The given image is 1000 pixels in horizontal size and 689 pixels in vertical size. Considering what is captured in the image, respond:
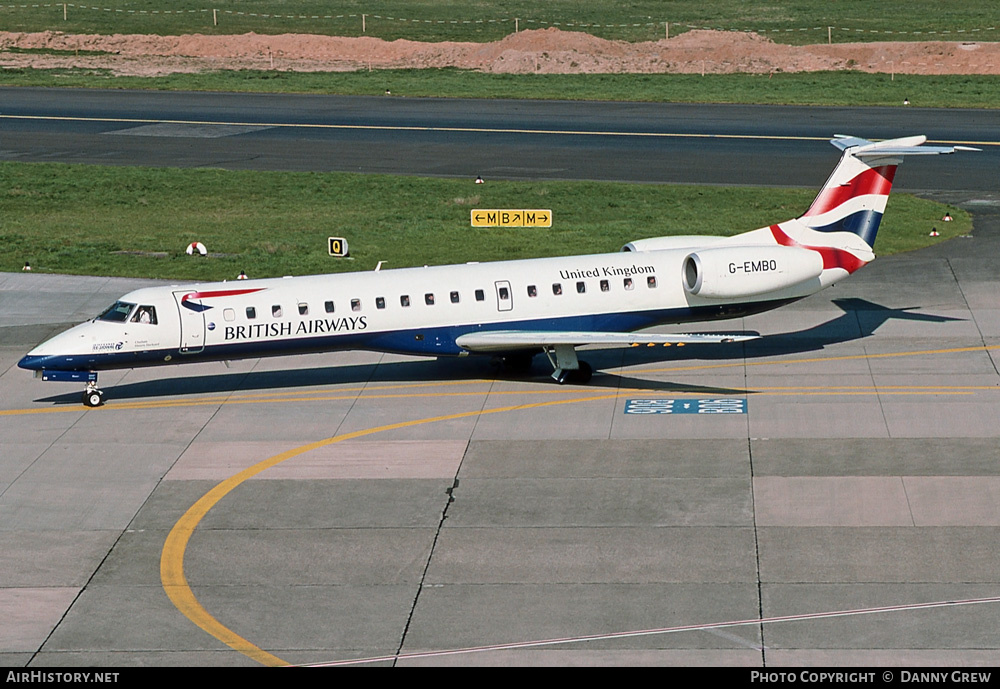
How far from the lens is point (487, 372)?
33.1m

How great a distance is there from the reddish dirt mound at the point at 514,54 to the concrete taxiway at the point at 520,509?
53.5 meters

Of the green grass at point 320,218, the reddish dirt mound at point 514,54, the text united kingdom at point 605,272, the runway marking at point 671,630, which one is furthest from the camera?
the reddish dirt mound at point 514,54

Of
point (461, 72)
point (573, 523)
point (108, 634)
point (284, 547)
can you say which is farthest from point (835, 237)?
point (461, 72)

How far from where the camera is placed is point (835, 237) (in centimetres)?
3366

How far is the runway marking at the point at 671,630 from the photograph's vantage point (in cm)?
1914

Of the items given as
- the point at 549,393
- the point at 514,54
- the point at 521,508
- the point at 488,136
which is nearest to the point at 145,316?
the point at 549,393

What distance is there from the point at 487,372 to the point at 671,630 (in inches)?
554

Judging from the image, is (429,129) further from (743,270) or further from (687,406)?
(687,406)

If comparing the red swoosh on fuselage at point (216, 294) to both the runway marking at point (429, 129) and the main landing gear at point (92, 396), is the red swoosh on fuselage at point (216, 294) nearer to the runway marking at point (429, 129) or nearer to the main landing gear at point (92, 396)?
the main landing gear at point (92, 396)

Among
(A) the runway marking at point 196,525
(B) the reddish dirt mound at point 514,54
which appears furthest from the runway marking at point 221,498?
(B) the reddish dirt mound at point 514,54

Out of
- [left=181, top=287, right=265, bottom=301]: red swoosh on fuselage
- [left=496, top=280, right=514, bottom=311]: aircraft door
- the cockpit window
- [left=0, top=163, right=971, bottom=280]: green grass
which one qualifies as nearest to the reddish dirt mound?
[left=0, top=163, right=971, bottom=280]: green grass

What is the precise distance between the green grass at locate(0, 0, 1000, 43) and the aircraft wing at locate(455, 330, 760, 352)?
72147 mm

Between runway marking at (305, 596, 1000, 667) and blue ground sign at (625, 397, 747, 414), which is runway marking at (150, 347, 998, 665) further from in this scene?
blue ground sign at (625, 397, 747, 414)

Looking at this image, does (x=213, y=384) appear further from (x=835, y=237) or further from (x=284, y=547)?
(x=835, y=237)
